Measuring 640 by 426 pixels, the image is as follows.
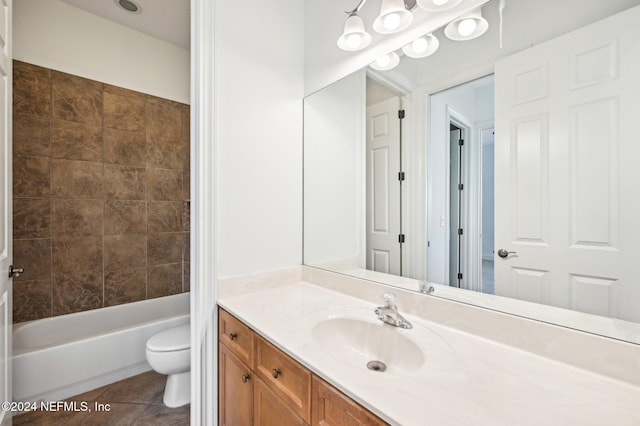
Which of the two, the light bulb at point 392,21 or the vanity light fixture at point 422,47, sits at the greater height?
the light bulb at point 392,21

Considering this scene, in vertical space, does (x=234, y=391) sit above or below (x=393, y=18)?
below

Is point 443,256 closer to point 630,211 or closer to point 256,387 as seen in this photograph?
point 630,211

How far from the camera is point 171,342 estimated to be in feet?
5.69

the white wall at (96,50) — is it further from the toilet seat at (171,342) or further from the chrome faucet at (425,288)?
the chrome faucet at (425,288)

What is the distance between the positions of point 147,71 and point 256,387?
2719 mm

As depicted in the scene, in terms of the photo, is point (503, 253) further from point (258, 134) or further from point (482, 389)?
point (258, 134)

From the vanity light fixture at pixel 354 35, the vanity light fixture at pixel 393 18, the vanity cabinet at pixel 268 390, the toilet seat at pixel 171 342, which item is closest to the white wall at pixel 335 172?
the vanity light fixture at pixel 354 35

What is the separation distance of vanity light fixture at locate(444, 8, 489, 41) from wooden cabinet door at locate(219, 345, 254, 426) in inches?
58.7

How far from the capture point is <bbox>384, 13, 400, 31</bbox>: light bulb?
111 cm

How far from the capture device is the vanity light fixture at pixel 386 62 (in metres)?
1.22

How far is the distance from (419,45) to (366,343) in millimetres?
1215

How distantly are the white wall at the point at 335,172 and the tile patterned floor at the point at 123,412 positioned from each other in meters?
1.27

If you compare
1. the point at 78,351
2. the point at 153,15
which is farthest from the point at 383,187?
the point at 153,15

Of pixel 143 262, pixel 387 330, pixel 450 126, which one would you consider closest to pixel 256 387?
pixel 387 330
